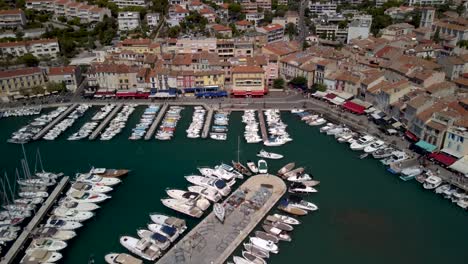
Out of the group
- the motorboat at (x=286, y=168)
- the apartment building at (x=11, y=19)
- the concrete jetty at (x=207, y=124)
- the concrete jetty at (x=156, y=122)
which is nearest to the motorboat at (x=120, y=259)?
the motorboat at (x=286, y=168)

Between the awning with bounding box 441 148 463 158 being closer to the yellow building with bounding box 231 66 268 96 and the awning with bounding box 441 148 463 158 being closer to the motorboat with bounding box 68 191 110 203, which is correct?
the yellow building with bounding box 231 66 268 96

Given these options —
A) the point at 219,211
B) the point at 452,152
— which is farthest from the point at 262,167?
the point at 452,152

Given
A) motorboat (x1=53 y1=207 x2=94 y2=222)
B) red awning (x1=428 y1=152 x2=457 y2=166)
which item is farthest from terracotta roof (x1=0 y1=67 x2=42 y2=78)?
red awning (x1=428 y1=152 x2=457 y2=166)

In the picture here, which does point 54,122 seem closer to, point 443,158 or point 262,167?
point 262,167

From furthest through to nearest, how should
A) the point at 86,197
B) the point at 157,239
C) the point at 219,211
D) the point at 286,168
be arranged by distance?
the point at 286,168
the point at 86,197
the point at 219,211
the point at 157,239

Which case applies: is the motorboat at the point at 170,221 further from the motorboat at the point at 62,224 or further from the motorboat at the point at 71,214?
the motorboat at the point at 62,224

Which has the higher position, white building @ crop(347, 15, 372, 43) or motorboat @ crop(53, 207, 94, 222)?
white building @ crop(347, 15, 372, 43)
